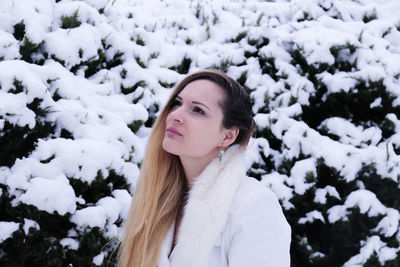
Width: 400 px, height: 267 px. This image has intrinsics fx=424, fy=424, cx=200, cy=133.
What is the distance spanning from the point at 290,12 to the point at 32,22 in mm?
2875

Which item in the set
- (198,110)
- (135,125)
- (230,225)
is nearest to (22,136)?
(135,125)

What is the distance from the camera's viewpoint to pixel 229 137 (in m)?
2.12

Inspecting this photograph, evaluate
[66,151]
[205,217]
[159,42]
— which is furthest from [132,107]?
[205,217]

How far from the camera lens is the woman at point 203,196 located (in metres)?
1.75

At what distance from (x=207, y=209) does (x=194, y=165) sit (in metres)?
0.31

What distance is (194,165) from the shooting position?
84.7 inches

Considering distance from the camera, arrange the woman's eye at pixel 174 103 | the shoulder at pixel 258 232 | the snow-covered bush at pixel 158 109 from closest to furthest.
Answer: the shoulder at pixel 258 232 < the woman's eye at pixel 174 103 < the snow-covered bush at pixel 158 109

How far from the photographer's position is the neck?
213 cm

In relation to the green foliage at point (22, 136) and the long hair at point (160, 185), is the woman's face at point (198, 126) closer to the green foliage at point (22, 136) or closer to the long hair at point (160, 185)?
the long hair at point (160, 185)

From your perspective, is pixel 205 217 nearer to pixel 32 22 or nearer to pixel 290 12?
pixel 32 22

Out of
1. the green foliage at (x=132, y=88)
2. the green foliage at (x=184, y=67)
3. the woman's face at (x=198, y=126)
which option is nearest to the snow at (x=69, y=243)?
the woman's face at (x=198, y=126)

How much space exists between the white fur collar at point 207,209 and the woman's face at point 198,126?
0.25ft

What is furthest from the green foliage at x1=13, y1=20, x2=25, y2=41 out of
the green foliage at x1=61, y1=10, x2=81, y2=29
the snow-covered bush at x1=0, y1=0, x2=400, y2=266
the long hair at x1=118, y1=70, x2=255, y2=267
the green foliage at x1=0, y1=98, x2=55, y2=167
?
the long hair at x1=118, y1=70, x2=255, y2=267

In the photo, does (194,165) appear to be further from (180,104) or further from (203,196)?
(180,104)
